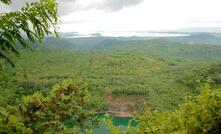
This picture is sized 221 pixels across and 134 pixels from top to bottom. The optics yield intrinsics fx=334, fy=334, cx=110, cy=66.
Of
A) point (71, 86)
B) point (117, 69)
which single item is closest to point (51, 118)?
point (71, 86)

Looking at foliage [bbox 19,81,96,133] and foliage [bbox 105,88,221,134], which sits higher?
foliage [bbox 105,88,221,134]

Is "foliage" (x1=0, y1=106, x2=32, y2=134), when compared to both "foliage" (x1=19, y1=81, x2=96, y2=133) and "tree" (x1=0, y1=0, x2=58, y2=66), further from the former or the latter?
"tree" (x1=0, y1=0, x2=58, y2=66)

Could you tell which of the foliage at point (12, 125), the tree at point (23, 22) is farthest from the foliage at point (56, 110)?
the tree at point (23, 22)

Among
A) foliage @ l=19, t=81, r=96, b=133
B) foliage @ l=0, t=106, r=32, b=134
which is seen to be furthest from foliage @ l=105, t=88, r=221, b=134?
foliage @ l=19, t=81, r=96, b=133

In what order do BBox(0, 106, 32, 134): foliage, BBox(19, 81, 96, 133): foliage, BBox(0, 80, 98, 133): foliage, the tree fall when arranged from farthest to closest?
BBox(19, 81, 96, 133): foliage, BBox(0, 80, 98, 133): foliage, BBox(0, 106, 32, 134): foliage, the tree

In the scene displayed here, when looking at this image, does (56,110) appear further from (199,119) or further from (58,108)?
(199,119)

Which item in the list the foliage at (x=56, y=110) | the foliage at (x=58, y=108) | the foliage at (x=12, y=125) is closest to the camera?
the foliage at (x=12, y=125)

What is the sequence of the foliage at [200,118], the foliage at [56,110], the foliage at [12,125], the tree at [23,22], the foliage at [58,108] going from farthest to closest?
the foliage at [58,108] → the foliage at [56,110] → the foliage at [12,125] → the foliage at [200,118] → the tree at [23,22]

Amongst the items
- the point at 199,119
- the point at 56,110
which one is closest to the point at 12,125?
the point at 56,110

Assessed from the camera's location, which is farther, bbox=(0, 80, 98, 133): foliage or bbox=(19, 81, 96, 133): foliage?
bbox=(19, 81, 96, 133): foliage

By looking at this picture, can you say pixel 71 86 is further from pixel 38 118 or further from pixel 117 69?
pixel 117 69

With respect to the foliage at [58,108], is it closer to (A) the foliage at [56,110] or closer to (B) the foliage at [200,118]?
(A) the foliage at [56,110]
